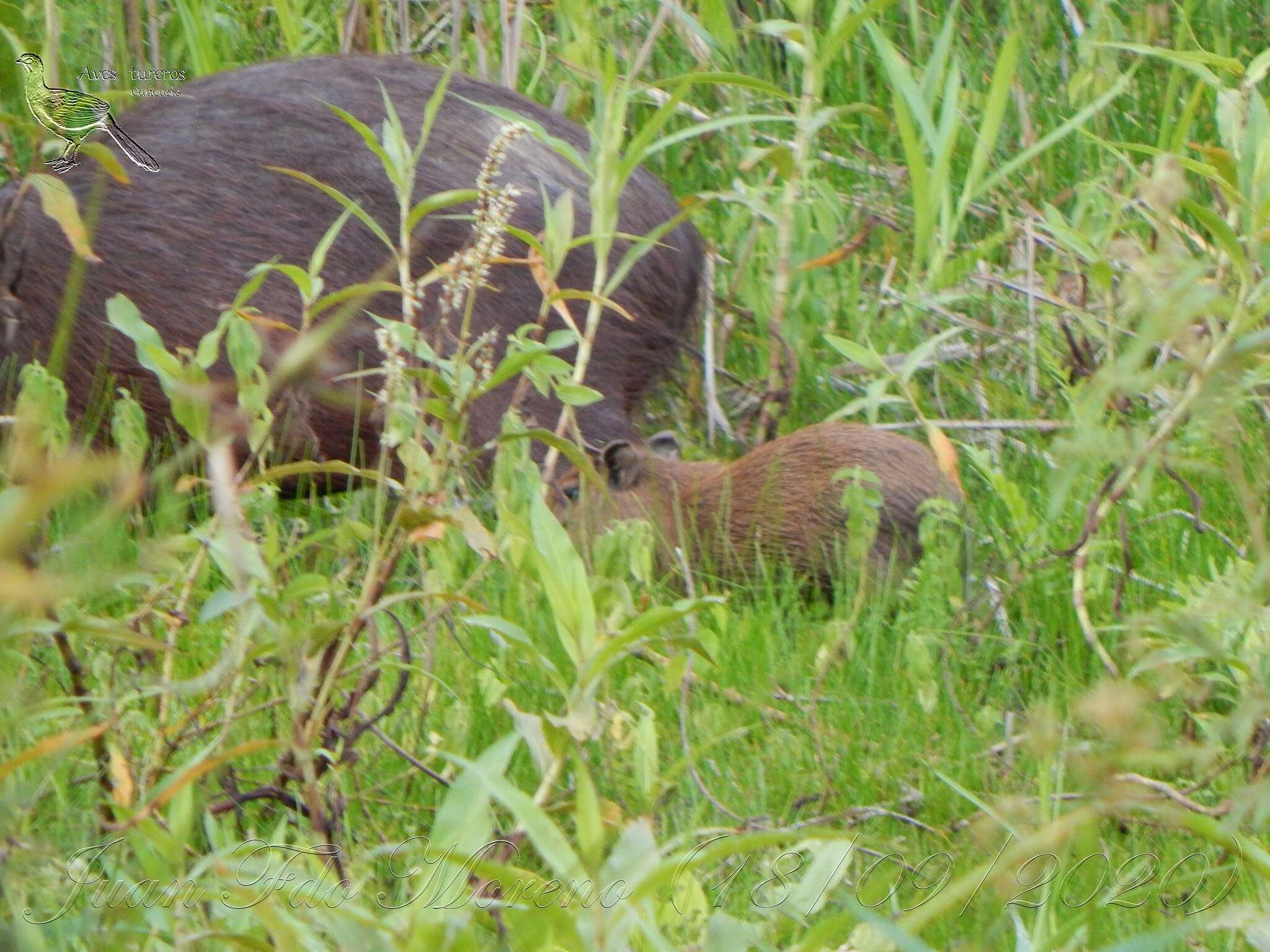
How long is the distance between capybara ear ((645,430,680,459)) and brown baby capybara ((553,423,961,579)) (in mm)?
53

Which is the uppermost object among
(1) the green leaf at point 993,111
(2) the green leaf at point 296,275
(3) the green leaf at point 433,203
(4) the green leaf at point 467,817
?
(3) the green leaf at point 433,203

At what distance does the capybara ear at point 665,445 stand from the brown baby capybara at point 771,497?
5 cm

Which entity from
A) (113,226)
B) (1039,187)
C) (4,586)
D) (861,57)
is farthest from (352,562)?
(861,57)

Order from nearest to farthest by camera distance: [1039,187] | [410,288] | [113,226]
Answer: [410,288] < [113,226] < [1039,187]

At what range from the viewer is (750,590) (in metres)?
2.87

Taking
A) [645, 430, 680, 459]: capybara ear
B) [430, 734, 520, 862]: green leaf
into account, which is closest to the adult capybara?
[645, 430, 680, 459]: capybara ear

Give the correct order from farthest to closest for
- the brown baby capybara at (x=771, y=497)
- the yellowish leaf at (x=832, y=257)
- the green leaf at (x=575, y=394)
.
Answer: the yellowish leaf at (x=832, y=257)
the brown baby capybara at (x=771, y=497)
the green leaf at (x=575, y=394)

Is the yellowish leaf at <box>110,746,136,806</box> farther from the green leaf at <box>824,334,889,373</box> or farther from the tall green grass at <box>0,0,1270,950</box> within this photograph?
the green leaf at <box>824,334,889,373</box>

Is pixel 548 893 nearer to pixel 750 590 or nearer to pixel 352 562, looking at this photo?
pixel 352 562

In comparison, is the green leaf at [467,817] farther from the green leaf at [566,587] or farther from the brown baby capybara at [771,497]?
the brown baby capybara at [771,497]

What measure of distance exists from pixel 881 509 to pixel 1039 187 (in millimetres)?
1610

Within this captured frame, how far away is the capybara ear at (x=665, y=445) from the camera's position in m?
3.27

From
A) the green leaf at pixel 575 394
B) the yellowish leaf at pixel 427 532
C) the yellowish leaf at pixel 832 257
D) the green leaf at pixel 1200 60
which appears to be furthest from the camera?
the yellowish leaf at pixel 832 257

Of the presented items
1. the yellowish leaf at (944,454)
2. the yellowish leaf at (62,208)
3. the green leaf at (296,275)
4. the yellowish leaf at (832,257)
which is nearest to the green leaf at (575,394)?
the green leaf at (296,275)
